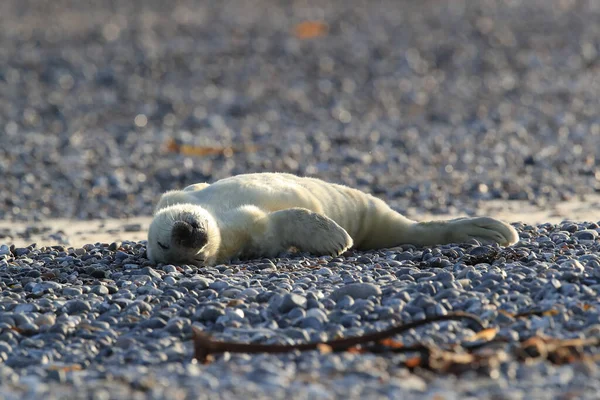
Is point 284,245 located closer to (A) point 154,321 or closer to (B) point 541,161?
(A) point 154,321

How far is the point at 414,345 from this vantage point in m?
4.05

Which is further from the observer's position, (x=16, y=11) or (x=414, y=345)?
(x=16, y=11)

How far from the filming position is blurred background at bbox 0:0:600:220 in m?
10.2

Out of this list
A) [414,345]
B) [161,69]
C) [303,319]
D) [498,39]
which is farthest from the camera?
[498,39]

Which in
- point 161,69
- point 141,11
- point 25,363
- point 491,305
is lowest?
point 25,363

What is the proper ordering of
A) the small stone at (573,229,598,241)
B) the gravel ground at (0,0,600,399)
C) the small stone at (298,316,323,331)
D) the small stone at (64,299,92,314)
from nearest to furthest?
the gravel ground at (0,0,600,399) < the small stone at (298,316,323,331) < the small stone at (64,299,92,314) < the small stone at (573,229,598,241)

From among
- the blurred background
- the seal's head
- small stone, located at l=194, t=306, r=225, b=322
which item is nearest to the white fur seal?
the seal's head

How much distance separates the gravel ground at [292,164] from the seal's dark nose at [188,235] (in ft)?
0.56

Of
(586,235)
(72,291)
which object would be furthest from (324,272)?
(586,235)

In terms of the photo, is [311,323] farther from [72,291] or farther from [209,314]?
[72,291]

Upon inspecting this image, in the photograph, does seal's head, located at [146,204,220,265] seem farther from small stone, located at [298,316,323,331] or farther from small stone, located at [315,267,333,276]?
small stone, located at [298,316,323,331]

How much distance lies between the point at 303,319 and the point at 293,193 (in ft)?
6.18

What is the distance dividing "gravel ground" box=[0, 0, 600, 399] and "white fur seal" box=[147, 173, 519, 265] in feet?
0.50

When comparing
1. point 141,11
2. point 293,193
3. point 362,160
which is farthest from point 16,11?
point 293,193
